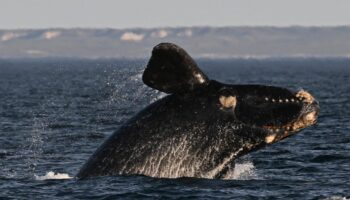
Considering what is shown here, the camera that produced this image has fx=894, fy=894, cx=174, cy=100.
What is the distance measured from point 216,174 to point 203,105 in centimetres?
141

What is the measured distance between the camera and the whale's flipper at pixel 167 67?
596 inches

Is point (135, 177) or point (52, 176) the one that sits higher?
point (135, 177)

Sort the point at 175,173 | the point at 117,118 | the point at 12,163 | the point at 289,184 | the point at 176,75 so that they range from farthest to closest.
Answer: the point at 117,118 < the point at 12,163 < the point at 289,184 < the point at 175,173 < the point at 176,75

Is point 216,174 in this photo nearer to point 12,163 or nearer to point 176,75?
point 176,75

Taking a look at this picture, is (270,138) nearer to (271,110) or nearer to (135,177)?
(271,110)

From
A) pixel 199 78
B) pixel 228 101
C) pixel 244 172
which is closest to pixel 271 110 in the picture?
pixel 228 101

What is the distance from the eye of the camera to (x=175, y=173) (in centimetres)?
1636

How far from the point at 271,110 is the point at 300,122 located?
0.55 meters

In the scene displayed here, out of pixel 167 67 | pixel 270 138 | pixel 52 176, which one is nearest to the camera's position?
pixel 167 67

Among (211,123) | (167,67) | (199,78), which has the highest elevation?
(167,67)

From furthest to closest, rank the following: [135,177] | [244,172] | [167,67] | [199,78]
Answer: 1. [244,172]
2. [135,177]
3. [199,78]
4. [167,67]

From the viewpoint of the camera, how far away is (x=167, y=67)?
15203 mm

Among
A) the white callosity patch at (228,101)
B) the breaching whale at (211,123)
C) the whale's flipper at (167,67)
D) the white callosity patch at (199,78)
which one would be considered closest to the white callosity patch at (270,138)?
the breaching whale at (211,123)

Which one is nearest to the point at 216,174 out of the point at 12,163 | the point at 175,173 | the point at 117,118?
the point at 175,173
